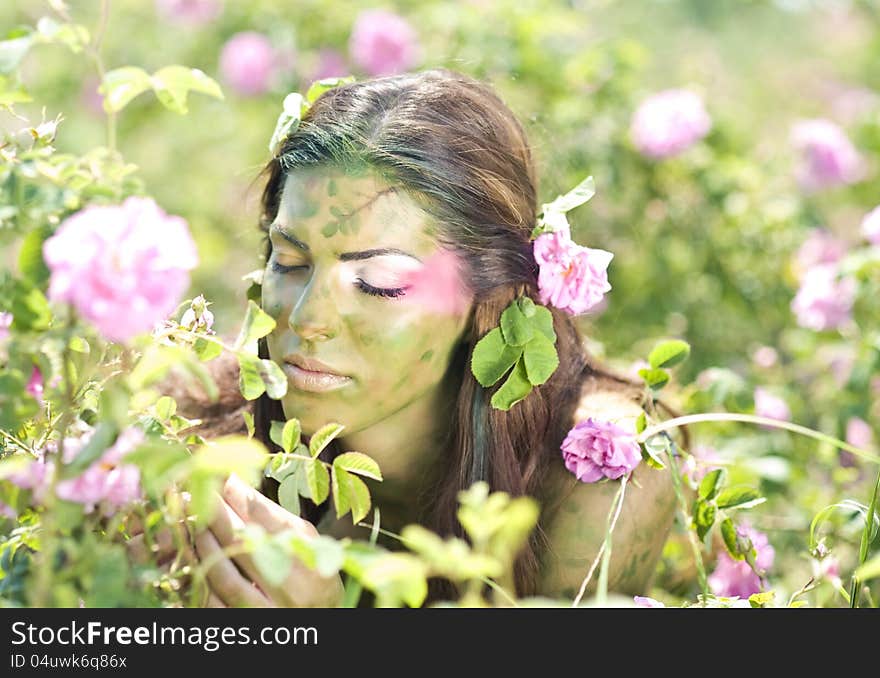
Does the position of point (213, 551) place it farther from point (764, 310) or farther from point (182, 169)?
point (182, 169)

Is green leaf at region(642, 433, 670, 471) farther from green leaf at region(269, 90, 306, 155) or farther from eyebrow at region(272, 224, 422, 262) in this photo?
green leaf at region(269, 90, 306, 155)

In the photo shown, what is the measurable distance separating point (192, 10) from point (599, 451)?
3325mm

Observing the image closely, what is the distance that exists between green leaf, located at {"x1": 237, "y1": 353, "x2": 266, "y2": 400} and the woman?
28cm

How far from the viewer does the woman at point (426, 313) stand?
1710mm

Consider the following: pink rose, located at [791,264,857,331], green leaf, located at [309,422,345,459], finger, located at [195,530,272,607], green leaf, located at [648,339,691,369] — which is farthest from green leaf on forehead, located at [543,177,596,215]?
pink rose, located at [791,264,857,331]

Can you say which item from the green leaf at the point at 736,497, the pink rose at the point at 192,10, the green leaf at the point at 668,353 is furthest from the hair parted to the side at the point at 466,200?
the pink rose at the point at 192,10

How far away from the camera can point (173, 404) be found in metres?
1.44

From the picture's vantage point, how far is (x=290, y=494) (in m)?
1.61

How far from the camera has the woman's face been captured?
169cm

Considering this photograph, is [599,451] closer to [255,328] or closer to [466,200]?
[466,200]

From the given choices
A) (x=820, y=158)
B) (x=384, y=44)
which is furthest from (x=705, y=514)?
(x=384, y=44)

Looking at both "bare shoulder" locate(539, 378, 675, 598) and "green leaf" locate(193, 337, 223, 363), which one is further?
"bare shoulder" locate(539, 378, 675, 598)
